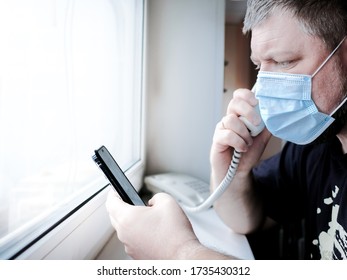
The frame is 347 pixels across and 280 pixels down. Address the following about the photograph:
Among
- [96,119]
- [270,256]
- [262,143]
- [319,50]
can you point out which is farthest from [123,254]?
[270,256]

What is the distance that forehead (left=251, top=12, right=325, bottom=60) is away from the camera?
510 millimetres

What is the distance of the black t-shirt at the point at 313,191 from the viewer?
581mm

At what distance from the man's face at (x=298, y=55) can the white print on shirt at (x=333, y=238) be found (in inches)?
8.2

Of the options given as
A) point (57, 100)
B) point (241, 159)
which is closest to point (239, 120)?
point (241, 159)

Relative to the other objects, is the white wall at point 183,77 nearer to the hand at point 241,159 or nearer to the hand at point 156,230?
the hand at point 241,159

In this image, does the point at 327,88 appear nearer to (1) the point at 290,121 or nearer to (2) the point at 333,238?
(1) the point at 290,121

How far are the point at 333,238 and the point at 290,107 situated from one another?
0.94 feet

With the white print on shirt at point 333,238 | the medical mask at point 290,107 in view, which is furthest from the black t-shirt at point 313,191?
the medical mask at point 290,107

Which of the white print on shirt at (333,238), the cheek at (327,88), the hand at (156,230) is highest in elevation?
the cheek at (327,88)

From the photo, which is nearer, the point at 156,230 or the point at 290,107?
the point at 156,230

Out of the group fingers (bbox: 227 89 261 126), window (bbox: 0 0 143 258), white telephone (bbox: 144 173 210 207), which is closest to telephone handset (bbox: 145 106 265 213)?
white telephone (bbox: 144 173 210 207)

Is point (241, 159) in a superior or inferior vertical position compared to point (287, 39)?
inferior

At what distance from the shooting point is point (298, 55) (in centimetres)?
52
